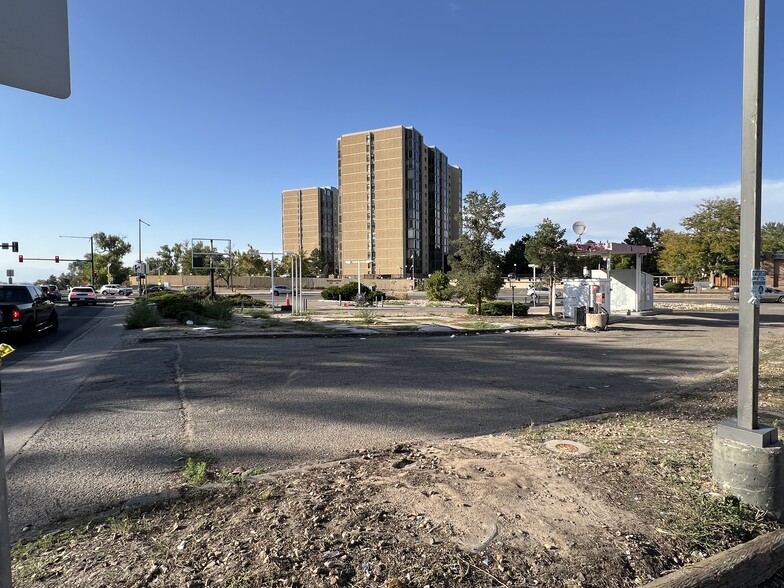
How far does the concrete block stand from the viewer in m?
3.59

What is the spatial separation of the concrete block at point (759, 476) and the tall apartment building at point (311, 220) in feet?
492

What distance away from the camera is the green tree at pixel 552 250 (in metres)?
21.5

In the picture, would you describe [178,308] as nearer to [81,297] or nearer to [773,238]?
[81,297]

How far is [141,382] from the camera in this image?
8188mm

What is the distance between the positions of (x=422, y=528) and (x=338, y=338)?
12.1 metres

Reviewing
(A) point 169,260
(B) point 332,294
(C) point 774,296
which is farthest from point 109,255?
(C) point 774,296

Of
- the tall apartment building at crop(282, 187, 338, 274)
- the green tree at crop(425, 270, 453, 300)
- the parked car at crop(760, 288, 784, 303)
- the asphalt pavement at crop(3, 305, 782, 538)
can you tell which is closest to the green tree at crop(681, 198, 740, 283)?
the parked car at crop(760, 288, 784, 303)

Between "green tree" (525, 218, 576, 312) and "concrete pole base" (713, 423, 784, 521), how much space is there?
728 inches

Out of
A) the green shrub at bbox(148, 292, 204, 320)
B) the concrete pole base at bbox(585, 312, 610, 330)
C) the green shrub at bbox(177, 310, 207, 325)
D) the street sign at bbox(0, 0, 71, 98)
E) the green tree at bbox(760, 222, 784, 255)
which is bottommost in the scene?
the concrete pole base at bbox(585, 312, 610, 330)

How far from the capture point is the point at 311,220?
156000 mm

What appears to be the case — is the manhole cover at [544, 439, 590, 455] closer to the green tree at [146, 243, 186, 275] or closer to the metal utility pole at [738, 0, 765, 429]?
the metal utility pole at [738, 0, 765, 429]

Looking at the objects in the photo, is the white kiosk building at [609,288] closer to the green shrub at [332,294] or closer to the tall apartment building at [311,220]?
the green shrub at [332,294]

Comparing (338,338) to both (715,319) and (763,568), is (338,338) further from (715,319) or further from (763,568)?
(715,319)

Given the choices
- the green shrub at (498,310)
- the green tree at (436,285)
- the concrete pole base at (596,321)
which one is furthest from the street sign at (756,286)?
the green tree at (436,285)
